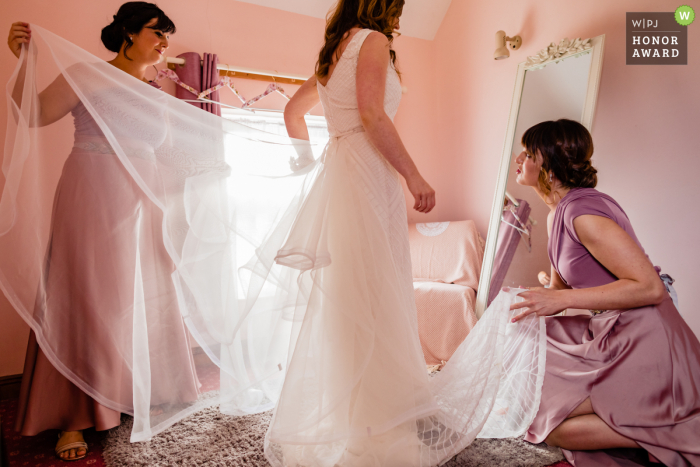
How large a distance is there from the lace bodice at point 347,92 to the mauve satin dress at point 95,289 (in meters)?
0.72

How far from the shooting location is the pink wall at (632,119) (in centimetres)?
195

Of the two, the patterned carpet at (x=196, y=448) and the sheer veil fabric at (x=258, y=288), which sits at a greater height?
the sheer veil fabric at (x=258, y=288)

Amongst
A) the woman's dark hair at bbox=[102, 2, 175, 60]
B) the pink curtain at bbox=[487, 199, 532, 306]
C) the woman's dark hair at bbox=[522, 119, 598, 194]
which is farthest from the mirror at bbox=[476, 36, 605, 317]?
the woman's dark hair at bbox=[102, 2, 175, 60]

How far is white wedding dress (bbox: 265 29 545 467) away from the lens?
4.07 feet

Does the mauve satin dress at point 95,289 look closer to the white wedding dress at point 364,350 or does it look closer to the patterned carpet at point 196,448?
the patterned carpet at point 196,448

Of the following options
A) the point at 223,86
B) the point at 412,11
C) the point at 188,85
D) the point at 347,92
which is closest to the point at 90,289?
the point at 347,92

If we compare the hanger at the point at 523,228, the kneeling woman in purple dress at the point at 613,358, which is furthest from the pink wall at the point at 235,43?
the kneeling woman in purple dress at the point at 613,358

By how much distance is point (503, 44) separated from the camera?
109 inches

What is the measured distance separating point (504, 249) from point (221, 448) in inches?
69.8

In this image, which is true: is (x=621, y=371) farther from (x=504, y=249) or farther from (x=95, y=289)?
(x=95, y=289)

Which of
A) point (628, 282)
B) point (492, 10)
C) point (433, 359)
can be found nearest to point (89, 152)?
point (628, 282)

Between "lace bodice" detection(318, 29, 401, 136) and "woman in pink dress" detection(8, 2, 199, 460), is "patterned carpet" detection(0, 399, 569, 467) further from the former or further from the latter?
"lace bodice" detection(318, 29, 401, 136)

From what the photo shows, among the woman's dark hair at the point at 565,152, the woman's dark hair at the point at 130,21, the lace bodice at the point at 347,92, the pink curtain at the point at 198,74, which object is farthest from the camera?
the pink curtain at the point at 198,74

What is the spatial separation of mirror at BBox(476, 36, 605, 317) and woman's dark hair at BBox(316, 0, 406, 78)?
122cm
